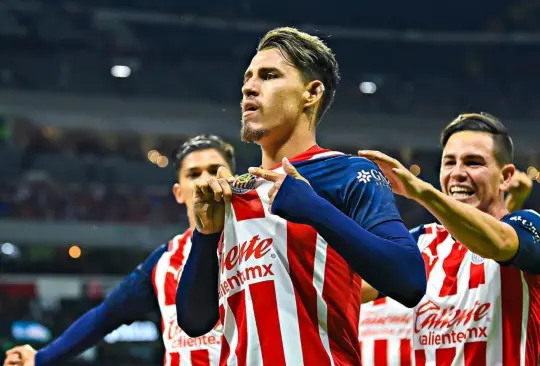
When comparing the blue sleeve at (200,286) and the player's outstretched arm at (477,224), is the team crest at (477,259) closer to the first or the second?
the player's outstretched arm at (477,224)

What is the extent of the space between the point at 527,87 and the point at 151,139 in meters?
11.4

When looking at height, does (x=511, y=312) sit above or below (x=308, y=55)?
below

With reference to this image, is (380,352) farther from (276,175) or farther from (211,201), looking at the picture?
(276,175)

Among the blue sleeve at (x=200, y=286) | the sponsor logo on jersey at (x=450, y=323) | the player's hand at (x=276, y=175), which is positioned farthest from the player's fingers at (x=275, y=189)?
the sponsor logo on jersey at (x=450, y=323)

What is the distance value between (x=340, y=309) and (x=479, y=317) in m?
1.12

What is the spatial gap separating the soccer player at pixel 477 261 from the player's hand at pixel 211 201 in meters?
0.59

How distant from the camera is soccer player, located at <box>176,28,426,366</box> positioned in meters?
2.29

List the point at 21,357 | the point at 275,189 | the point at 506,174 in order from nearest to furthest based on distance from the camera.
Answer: the point at 275,189, the point at 506,174, the point at 21,357

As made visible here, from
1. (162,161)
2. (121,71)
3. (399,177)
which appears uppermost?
(121,71)

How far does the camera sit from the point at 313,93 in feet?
9.07

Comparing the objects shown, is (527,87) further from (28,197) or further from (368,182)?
(368,182)

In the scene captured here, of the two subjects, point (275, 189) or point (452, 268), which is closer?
point (275, 189)

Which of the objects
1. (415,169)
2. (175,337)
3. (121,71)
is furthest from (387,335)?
(121,71)

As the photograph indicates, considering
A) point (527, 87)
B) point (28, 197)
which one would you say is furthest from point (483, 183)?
point (527, 87)
